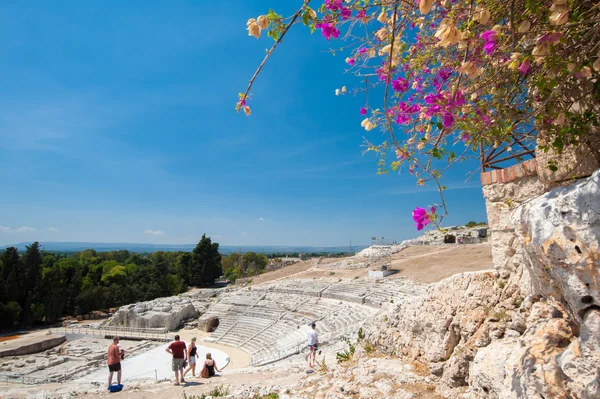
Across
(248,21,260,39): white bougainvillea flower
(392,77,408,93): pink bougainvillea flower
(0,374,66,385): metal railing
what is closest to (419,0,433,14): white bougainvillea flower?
(248,21,260,39): white bougainvillea flower

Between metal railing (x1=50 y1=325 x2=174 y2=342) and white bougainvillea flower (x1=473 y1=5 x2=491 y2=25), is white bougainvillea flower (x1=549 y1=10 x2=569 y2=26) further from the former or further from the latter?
metal railing (x1=50 y1=325 x2=174 y2=342)

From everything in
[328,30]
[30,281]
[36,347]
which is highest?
[328,30]

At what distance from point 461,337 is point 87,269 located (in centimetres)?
5346

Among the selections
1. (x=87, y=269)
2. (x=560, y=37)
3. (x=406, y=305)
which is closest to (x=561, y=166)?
(x=560, y=37)

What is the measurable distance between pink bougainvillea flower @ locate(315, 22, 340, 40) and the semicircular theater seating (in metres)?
11.1

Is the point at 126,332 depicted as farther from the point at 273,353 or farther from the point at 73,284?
the point at 73,284

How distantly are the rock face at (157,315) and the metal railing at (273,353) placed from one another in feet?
37.3

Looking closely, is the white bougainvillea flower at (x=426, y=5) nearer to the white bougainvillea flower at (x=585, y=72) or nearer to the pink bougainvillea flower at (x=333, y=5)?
the pink bougainvillea flower at (x=333, y=5)

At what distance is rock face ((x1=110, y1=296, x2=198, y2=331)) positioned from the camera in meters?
24.4

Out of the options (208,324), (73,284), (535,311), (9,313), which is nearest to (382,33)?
(535,311)

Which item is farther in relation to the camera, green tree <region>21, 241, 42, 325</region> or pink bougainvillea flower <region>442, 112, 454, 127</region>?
green tree <region>21, 241, 42, 325</region>

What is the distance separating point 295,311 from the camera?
20.1 metres

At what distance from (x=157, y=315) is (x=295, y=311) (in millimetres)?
11627

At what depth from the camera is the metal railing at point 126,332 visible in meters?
22.3
